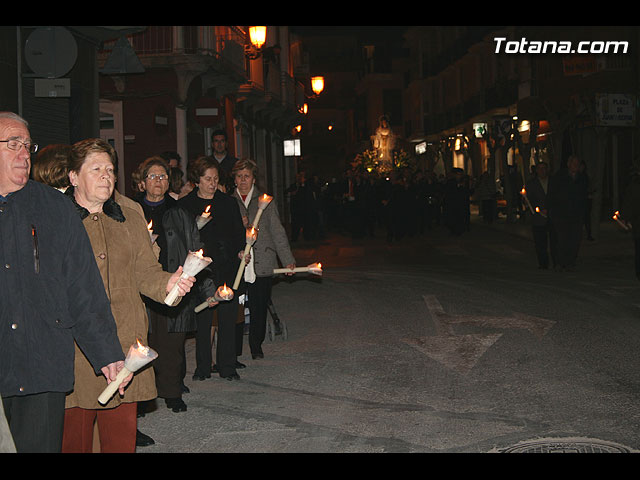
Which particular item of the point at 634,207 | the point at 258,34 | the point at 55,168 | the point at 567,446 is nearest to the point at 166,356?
the point at 55,168

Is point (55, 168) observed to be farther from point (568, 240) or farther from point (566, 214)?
point (566, 214)

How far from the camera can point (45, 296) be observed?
383cm

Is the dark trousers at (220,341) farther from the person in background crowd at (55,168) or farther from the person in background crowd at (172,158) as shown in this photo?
the person in background crowd at (55,168)

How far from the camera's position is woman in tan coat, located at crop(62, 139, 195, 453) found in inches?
178

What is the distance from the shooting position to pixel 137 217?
16.0ft

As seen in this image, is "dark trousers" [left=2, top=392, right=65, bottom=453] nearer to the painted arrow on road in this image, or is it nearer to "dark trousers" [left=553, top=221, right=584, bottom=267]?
the painted arrow on road

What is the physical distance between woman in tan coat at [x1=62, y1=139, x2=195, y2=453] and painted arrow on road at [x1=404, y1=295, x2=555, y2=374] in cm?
434

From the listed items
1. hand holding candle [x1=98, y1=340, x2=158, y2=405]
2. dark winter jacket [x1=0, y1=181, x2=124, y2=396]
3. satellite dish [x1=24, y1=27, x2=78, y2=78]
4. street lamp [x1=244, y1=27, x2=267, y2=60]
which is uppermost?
street lamp [x1=244, y1=27, x2=267, y2=60]

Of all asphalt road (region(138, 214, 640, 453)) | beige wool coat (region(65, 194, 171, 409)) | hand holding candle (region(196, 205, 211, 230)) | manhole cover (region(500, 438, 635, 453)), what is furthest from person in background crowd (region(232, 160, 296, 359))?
beige wool coat (region(65, 194, 171, 409))

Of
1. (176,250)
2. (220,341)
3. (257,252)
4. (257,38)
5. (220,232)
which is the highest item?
(257,38)

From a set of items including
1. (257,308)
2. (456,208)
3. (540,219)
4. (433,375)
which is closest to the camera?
(433,375)

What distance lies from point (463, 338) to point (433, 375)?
1.89m

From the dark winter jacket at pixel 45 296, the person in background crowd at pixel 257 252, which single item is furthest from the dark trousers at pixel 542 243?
the dark winter jacket at pixel 45 296

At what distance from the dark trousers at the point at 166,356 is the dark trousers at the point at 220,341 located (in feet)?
3.50
